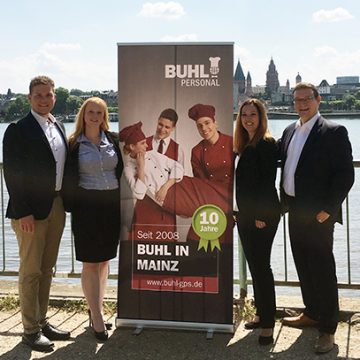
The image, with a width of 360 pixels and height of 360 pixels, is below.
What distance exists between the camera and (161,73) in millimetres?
4312

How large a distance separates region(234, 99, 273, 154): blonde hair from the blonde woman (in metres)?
0.90

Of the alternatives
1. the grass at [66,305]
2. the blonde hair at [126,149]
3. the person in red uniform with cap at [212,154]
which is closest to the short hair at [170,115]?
the person in red uniform with cap at [212,154]

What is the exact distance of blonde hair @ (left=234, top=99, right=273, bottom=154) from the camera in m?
4.12

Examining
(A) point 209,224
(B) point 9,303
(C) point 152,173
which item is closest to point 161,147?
(C) point 152,173

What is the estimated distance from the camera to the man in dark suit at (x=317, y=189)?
12.8ft

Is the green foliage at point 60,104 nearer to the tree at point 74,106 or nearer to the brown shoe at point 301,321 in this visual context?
the tree at point 74,106

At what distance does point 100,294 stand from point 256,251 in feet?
4.06

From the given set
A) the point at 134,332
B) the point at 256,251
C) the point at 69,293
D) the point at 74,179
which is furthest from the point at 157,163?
the point at 69,293

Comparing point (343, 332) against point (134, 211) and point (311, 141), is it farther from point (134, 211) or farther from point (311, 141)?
point (134, 211)

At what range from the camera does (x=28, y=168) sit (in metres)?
4.11

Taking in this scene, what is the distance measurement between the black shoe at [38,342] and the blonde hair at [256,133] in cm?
195

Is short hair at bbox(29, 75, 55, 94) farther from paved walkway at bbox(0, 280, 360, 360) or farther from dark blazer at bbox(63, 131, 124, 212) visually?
paved walkway at bbox(0, 280, 360, 360)

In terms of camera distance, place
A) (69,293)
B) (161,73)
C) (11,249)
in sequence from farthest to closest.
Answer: (11,249) < (69,293) < (161,73)

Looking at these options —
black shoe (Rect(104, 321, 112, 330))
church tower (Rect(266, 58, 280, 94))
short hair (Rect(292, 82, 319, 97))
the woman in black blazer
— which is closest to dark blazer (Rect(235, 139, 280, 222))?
the woman in black blazer
